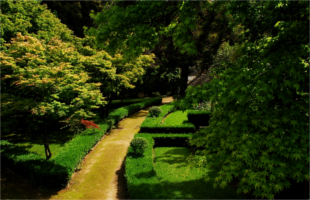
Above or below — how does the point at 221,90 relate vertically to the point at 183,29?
below

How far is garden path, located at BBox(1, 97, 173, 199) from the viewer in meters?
8.49

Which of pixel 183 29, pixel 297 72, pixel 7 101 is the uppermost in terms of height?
pixel 183 29

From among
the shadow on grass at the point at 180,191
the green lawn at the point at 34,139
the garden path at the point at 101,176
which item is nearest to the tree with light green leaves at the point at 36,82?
the garden path at the point at 101,176

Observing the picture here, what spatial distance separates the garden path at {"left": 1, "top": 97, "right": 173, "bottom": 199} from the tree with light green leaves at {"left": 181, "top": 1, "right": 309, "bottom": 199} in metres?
5.05

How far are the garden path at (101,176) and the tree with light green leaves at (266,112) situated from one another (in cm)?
505

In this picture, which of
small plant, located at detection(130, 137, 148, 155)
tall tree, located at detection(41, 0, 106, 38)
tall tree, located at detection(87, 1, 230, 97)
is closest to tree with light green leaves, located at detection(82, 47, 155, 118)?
small plant, located at detection(130, 137, 148, 155)

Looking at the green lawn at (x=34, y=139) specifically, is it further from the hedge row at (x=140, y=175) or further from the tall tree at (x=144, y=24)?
the tall tree at (x=144, y=24)

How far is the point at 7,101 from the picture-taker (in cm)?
958

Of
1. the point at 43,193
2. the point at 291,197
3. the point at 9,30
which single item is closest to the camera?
the point at 291,197

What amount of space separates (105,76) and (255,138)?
15401mm

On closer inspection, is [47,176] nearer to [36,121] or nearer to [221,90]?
[36,121]

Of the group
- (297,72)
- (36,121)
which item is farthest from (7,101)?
(297,72)

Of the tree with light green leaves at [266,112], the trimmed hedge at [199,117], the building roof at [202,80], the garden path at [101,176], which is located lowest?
the garden path at [101,176]

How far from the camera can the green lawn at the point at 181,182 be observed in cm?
809
